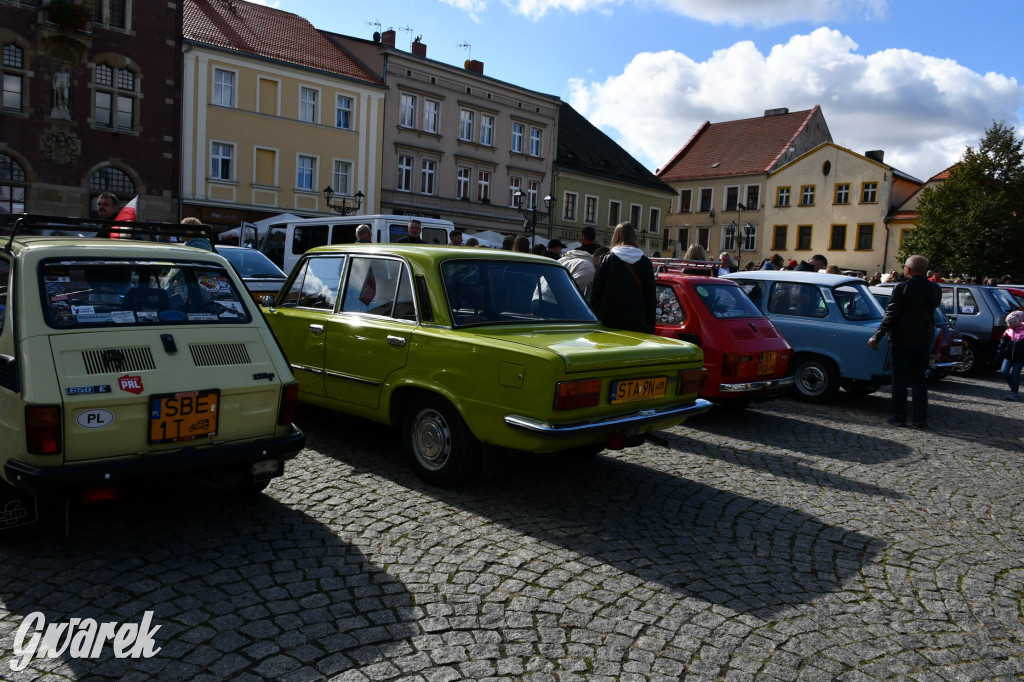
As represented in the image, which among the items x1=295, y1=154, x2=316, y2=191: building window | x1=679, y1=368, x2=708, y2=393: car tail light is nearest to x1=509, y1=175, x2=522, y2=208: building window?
x1=295, y1=154, x2=316, y2=191: building window

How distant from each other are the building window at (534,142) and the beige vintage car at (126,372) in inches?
1601

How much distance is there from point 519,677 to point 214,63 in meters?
33.6

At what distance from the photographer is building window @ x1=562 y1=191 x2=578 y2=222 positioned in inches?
1809

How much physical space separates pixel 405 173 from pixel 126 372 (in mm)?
35313

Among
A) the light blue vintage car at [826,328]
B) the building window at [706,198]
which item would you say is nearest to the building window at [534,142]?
the building window at [706,198]

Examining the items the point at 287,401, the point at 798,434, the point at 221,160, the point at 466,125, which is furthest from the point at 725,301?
the point at 466,125

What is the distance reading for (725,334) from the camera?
8367mm

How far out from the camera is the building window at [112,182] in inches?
1164

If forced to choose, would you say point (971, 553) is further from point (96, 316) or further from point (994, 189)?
point (994, 189)

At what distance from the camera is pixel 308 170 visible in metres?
35.0

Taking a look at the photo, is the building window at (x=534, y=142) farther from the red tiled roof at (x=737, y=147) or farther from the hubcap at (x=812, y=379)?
the hubcap at (x=812, y=379)

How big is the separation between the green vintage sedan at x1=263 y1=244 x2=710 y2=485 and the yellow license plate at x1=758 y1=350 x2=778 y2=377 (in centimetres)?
272

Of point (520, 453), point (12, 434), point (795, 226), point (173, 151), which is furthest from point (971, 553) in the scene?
point (795, 226)

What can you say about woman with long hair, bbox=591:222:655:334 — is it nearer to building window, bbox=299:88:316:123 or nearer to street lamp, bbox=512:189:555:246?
street lamp, bbox=512:189:555:246
